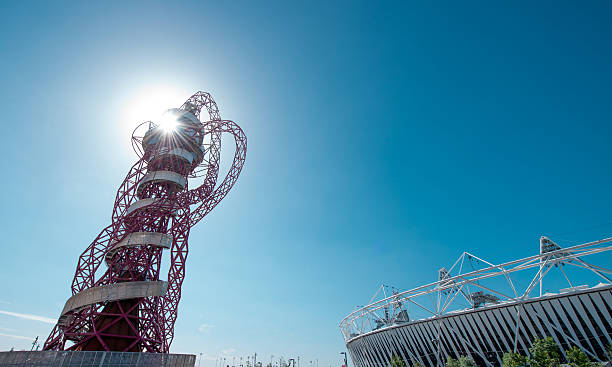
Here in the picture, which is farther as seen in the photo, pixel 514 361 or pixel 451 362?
pixel 451 362

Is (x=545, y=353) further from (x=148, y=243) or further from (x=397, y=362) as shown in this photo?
(x=148, y=243)

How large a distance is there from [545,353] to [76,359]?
51.5 m

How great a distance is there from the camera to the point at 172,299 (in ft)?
127

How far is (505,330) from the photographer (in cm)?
4525

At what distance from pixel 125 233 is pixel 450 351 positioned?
176ft

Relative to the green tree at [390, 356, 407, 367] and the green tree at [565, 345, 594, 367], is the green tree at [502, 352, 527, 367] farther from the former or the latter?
the green tree at [390, 356, 407, 367]

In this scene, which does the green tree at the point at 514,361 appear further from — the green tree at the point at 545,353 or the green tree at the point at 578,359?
the green tree at the point at 578,359

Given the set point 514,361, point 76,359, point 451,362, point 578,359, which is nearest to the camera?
point 76,359

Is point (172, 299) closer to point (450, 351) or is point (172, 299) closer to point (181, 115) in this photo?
point (181, 115)

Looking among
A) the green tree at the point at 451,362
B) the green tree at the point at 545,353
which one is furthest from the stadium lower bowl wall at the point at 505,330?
the green tree at the point at 545,353

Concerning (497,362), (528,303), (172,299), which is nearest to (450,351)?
(497,362)

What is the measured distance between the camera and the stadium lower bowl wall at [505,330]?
39062 millimetres

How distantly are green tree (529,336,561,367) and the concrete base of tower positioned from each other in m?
44.6

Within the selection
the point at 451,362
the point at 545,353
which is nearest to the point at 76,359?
the point at 451,362
